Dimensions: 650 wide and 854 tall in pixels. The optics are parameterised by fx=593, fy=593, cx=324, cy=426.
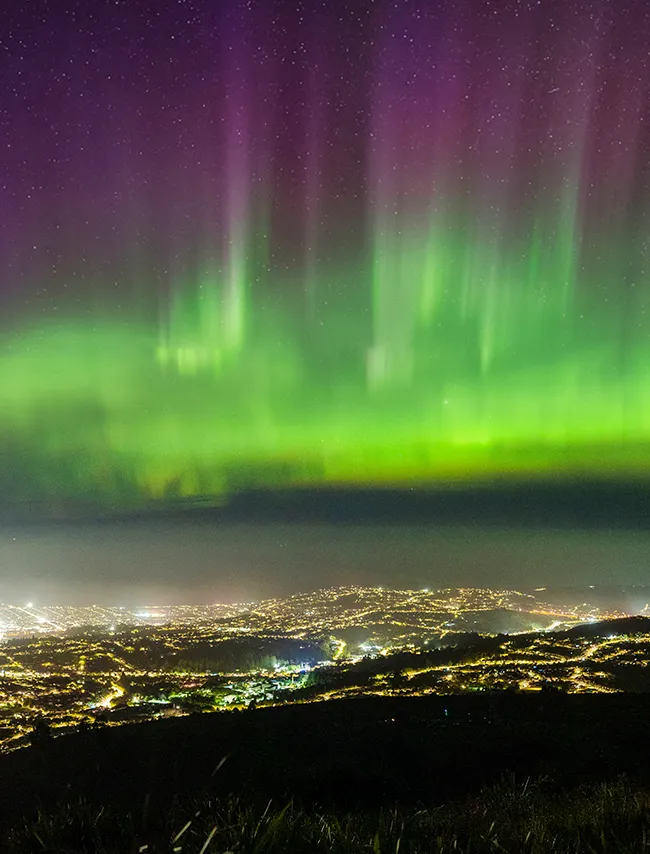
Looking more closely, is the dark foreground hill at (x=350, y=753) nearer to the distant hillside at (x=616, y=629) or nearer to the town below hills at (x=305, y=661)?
the town below hills at (x=305, y=661)

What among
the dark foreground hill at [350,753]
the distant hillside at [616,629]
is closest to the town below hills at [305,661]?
the distant hillside at [616,629]

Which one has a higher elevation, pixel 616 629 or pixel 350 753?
pixel 350 753

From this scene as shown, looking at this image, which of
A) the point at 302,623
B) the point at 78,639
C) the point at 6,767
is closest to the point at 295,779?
the point at 6,767

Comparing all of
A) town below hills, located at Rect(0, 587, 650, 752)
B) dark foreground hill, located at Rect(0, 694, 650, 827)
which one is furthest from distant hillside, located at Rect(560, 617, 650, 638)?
dark foreground hill, located at Rect(0, 694, 650, 827)

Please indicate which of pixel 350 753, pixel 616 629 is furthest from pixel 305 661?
pixel 350 753

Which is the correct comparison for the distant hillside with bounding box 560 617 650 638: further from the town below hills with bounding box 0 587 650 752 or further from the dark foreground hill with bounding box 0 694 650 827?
the dark foreground hill with bounding box 0 694 650 827

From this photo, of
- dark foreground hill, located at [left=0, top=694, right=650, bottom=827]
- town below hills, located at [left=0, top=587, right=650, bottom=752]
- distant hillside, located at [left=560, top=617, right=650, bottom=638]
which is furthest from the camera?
distant hillside, located at [left=560, top=617, right=650, bottom=638]

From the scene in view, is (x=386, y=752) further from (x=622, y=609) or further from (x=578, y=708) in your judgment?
(x=622, y=609)

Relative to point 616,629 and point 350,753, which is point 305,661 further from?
point 350,753
